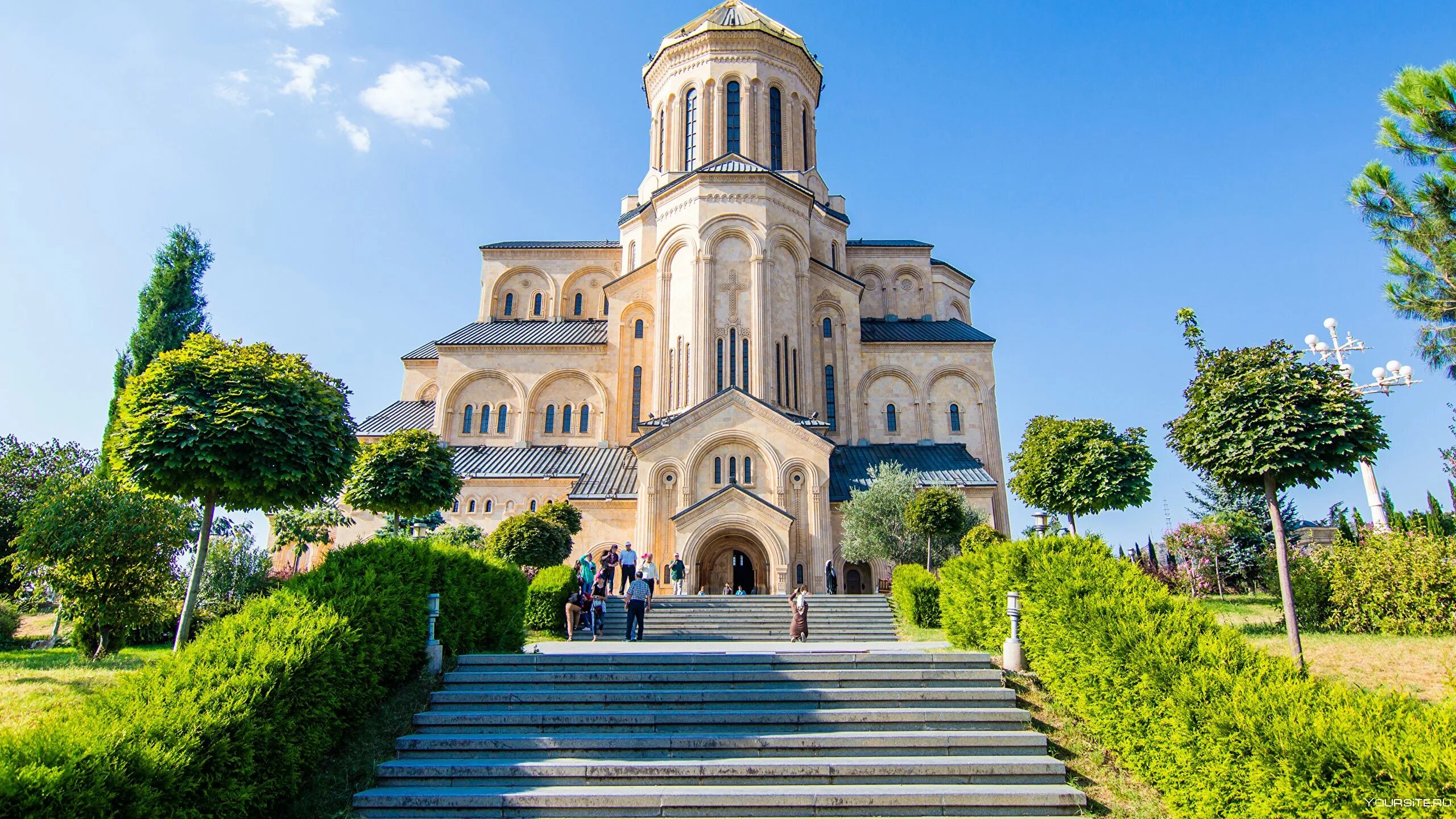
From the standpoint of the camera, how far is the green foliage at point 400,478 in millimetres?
17078

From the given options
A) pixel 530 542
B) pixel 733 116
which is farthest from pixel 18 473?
pixel 733 116

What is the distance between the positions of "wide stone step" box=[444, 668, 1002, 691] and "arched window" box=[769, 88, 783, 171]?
28470 millimetres

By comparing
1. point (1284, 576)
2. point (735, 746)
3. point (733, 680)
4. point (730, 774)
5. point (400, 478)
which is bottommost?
point (730, 774)

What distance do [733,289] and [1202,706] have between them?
80.9 ft

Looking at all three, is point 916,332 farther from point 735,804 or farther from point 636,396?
point 735,804

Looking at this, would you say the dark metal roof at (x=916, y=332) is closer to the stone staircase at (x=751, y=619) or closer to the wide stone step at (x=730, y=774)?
the stone staircase at (x=751, y=619)

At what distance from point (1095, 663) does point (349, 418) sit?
10.8 meters

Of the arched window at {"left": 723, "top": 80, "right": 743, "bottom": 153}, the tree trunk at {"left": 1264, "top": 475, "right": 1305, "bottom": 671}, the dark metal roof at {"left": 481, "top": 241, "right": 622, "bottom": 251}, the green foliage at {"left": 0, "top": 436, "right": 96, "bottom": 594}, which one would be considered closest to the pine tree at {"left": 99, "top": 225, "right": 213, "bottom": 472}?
the green foliage at {"left": 0, "top": 436, "right": 96, "bottom": 594}

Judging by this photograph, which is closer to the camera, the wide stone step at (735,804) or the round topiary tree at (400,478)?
the wide stone step at (735,804)

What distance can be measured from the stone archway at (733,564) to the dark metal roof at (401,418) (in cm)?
1324

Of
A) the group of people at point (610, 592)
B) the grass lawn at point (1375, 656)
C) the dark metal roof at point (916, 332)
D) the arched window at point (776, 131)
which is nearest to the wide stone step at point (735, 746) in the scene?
the grass lawn at point (1375, 656)

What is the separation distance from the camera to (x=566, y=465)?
29203 mm

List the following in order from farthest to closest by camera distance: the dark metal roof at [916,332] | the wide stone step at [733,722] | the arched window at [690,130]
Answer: the arched window at [690,130]
the dark metal roof at [916,332]
the wide stone step at [733,722]

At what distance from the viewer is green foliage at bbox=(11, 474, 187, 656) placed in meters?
12.9
